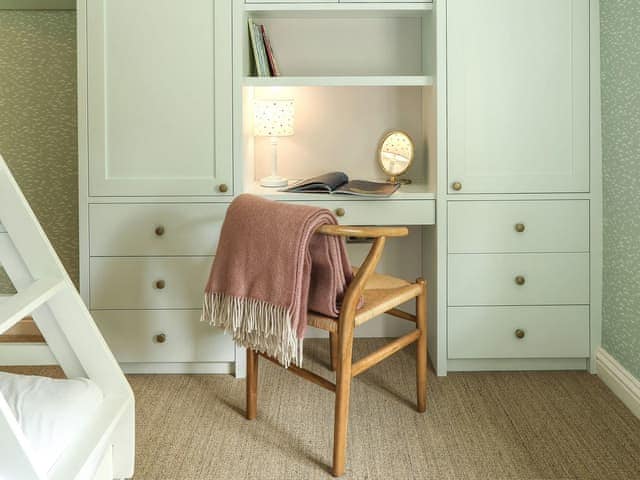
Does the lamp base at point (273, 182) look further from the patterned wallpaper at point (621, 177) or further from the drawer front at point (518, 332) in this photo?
the patterned wallpaper at point (621, 177)

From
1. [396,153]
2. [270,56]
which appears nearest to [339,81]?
[270,56]

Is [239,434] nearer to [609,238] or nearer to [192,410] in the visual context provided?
[192,410]

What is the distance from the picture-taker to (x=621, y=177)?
94.2 inches

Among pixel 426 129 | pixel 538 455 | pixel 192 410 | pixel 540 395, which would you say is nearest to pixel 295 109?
pixel 426 129

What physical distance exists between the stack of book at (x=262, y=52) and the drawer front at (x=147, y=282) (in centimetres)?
83

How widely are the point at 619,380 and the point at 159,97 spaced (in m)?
2.07

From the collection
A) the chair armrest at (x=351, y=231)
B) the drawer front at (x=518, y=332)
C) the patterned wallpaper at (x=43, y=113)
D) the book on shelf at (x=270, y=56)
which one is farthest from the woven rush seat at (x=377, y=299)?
the patterned wallpaper at (x=43, y=113)

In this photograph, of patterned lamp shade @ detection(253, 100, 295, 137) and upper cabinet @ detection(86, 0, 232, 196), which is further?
patterned lamp shade @ detection(253, 100, 295, 137)

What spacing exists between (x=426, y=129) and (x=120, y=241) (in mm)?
1410

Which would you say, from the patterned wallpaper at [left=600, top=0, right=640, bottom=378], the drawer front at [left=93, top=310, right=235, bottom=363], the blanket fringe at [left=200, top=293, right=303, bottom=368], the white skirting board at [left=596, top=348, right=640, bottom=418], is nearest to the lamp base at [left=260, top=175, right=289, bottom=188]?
the drawer front at [left=93, top=310, right=235, bottom=363]

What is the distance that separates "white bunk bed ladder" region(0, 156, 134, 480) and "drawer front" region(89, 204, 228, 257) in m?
0.90

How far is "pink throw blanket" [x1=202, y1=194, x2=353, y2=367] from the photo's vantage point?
185cm

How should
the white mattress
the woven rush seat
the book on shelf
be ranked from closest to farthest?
the white mattress, the woven rush seat, the book on shelf

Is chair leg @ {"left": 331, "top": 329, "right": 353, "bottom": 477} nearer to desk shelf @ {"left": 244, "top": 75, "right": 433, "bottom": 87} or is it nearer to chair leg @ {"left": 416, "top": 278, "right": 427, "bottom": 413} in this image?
chair leg @ {"left": 416, "top": 278, "right": 427, "bottom": 413}
